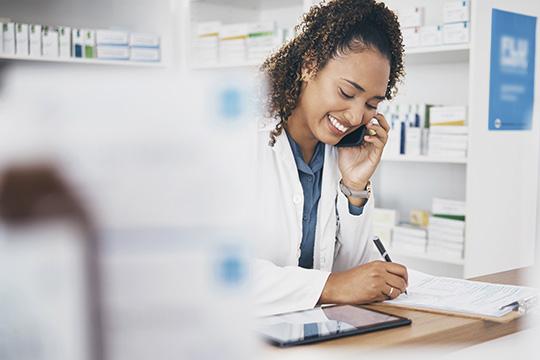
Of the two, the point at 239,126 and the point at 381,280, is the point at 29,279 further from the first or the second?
the point at 381,280

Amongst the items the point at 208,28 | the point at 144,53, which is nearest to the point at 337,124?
the point at 144,53

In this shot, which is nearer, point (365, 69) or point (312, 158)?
point (365, 69)

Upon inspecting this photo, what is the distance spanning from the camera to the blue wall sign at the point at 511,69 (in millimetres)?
2383

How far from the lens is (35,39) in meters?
2.99

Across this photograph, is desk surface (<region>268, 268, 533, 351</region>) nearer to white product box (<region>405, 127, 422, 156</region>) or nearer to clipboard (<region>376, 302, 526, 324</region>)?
clipboard (<region>376, 302, 526, 324</region>)

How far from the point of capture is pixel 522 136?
2.54 meters

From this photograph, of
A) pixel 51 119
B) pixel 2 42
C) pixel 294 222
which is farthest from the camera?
pixel 2 42

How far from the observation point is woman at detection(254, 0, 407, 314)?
1.22 m

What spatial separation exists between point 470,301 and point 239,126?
36.7 inches

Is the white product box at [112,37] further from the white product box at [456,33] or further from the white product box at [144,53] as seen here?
the white product box at [456,33]

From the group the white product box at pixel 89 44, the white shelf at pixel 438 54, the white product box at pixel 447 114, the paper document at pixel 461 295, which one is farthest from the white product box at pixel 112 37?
the paper document at pixel 461 295

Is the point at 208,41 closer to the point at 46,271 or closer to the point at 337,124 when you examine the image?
the point at 337,124

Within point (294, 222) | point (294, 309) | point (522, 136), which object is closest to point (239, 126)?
point (294, 309)

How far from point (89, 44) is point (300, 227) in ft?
7.08
